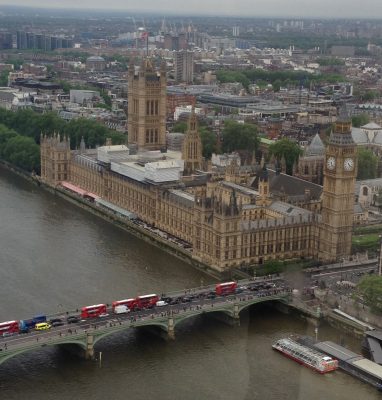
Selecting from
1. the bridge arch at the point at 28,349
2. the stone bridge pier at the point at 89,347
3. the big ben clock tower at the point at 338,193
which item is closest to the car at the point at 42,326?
the bridge arch at the point at 28,349

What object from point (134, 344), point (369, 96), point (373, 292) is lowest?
point (134, 344)

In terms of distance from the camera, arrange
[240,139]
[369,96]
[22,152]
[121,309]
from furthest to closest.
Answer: [369,96], [240,139], [22,152], [121,309]

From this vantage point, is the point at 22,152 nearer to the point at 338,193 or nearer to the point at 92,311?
the point at 338,193

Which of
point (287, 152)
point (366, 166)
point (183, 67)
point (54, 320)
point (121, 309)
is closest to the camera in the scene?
point (54, 320)

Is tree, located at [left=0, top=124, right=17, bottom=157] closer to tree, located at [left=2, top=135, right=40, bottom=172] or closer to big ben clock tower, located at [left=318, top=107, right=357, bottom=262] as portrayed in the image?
tree, located at [left=2, top=135, right=40, bottom=172]

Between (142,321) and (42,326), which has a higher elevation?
(42,326)

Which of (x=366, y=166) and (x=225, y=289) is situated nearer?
(x=225, y=289)

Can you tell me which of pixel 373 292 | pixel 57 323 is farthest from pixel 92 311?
pixel 373 292
